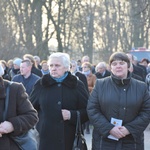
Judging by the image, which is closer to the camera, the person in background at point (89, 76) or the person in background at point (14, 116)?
the person in background at point (14, 116)

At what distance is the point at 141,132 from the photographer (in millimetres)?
5551

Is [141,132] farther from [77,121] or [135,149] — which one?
[77,121]

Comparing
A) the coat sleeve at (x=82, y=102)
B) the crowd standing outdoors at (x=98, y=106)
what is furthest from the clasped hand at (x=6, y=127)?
the coat sleeve at (x=82, y=102)

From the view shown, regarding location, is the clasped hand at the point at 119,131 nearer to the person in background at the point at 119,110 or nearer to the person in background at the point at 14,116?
the person in background at the point at 119,110

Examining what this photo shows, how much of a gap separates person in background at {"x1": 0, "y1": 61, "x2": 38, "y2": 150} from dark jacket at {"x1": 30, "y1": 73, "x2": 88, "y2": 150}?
1408mm

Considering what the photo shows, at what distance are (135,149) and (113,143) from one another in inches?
10.6

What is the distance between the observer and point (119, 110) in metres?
5.42

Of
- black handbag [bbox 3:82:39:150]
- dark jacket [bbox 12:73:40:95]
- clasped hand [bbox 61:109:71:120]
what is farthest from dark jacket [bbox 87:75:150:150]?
dark jacket [bbox 12:73:40:95]

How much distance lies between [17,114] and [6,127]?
23 centimetres

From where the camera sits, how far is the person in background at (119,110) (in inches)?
213

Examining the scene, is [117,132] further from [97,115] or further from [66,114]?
[66,114]

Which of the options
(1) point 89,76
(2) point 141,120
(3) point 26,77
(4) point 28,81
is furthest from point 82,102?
(1) point 89,76

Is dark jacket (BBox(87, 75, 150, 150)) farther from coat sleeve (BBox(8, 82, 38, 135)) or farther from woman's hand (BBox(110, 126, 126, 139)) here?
coat sleeve (BBox(8, 82, 38, 135))

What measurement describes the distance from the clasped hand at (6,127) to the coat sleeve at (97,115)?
1.46m
